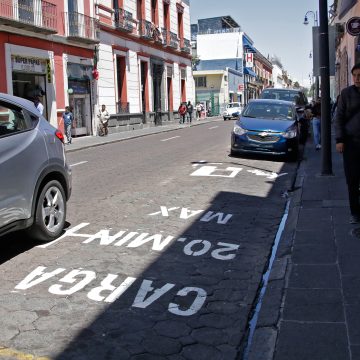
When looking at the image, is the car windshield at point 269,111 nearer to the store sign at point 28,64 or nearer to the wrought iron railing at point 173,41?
the store sign at point 28,64

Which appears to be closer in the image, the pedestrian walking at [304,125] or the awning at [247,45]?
the pedestrian walking at [304,125]

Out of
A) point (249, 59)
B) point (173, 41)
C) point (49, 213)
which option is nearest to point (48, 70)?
point (173, 41)

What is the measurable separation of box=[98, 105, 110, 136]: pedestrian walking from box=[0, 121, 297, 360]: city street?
57.1 feet

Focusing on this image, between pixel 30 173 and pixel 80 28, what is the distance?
68.2ft

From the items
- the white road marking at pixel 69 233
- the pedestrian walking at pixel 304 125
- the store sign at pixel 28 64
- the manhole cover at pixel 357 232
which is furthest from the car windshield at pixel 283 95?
the white road marking at pixel 69 233

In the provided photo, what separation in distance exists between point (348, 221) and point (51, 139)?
146 inches

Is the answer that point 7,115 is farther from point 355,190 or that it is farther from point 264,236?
point 355,190

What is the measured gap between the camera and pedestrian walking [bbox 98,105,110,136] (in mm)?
26783

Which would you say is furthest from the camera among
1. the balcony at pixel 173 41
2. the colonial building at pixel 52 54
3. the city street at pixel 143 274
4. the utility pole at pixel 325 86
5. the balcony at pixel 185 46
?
the balcony at pixel 185 46

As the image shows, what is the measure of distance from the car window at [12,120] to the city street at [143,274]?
1303 mm

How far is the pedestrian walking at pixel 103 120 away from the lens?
26783mm

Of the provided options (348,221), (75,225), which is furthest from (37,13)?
(348,221)

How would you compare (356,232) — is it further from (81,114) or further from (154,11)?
(154,11)

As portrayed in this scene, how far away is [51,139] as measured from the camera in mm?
6082
